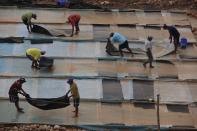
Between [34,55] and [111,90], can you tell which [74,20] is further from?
[111,90]

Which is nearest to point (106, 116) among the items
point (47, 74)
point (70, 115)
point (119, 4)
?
point (70, 115)

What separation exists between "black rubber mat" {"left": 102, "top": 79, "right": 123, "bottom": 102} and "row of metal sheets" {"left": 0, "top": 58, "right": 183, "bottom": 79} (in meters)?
0.32

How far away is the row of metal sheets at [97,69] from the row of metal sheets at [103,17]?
2.75 m

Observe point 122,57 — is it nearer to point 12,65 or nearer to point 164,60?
point 164,60

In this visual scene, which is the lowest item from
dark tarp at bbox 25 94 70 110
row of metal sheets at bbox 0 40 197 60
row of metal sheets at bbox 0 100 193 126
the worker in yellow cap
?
row of metal sheets at bbox 0 100 193 126

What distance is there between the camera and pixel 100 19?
18.2m

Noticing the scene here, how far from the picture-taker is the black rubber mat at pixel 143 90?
14.1 m

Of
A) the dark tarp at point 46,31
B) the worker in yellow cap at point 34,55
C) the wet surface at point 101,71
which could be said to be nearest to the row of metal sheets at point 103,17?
the wet surface at point 101,71

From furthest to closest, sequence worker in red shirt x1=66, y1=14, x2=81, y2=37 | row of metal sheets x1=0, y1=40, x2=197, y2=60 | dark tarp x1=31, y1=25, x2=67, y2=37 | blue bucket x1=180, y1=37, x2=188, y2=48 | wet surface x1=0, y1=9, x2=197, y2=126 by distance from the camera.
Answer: dark tarp x1=31, y1=25, x2=67, y2=37
worker in red shirt x1=66, y1=14, x2=81, y2=37
blue bucket x1=180, y1=37, x2=188, y2=48
row of metal sheets x1=0, y1=40, x2=197, y2=60
wet surface x1=0, y1=9, x2=197, y2=126

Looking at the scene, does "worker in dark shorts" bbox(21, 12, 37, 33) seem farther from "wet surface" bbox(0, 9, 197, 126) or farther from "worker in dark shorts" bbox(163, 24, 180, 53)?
"worker in dark shorts" bbox(163, 24, 180, 53)

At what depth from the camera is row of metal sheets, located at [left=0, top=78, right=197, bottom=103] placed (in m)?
14.1

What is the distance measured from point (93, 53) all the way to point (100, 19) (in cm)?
246

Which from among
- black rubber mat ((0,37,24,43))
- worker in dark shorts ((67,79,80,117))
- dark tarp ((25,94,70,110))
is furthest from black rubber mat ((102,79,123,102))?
black rubber mat ((0,37,24,43))

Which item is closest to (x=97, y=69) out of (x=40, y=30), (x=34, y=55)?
(x=34, y=55)
